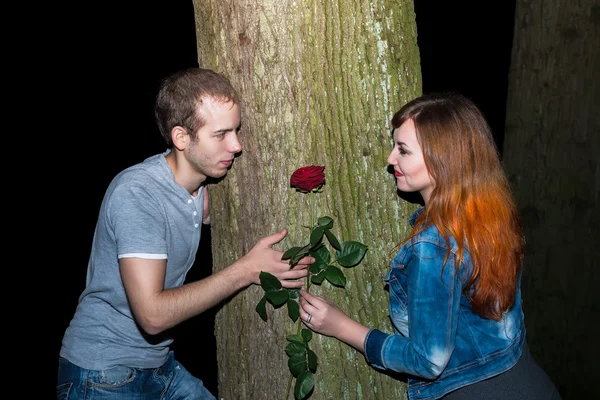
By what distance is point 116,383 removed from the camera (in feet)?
8.50

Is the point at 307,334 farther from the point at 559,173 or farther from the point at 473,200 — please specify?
the point at 559,173

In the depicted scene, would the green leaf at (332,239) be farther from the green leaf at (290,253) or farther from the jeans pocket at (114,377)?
the jeans pocket at (114,377)

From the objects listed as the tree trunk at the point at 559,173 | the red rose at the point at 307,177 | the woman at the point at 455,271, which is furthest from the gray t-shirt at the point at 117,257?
the tree trunk at the point at 559,173

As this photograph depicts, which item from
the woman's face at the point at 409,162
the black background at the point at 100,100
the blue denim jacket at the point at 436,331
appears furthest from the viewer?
the black background at the point at 100,100

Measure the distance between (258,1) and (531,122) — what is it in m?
2.78

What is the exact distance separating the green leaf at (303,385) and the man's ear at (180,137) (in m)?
1.01

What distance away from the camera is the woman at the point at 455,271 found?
209 cm

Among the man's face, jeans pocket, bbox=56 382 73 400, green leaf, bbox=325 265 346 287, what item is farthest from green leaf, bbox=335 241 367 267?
jeans pocket, bbox=56 382 73 400

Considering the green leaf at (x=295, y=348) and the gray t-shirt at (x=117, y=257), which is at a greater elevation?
the gray t-shirt at (x=117, y=257)

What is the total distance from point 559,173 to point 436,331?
9.27 ft

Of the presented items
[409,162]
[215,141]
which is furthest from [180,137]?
[409,162]

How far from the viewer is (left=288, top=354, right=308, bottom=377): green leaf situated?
2531mm

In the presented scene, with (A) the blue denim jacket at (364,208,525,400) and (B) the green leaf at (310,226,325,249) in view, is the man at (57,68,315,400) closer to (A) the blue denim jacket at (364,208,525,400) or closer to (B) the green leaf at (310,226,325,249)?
(B) the green leaf at (310,226,325,249)

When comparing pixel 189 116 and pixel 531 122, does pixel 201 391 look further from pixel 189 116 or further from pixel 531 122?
pixel 531 122
